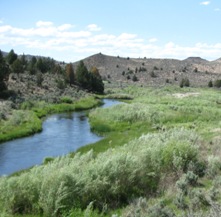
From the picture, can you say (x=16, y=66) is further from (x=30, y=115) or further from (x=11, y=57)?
(x=30, y=115)

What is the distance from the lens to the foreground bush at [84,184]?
35.3 ft

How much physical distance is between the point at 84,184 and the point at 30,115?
30364mm

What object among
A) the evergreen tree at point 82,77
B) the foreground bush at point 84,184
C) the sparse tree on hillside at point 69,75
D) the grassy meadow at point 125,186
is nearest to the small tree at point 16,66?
the sparse tree on hillside at point 69,75

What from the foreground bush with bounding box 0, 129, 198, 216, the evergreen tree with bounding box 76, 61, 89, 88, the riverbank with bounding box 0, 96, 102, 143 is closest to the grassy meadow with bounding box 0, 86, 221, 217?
the foreground bush with bounding box 0, 129, 198, 216

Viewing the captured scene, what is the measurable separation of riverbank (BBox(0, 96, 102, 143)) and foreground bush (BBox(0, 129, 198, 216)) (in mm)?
18608

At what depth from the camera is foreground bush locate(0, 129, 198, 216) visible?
10.8 metres

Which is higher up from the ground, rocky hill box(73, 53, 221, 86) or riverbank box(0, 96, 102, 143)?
rocky hill box(73, 53, 221, 86)

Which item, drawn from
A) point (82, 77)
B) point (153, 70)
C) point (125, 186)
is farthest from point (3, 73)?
point (153, 70)

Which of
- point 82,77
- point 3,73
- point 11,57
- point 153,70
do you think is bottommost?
point 82,77

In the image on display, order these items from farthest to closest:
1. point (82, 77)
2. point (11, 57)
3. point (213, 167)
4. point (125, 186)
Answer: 1. point (82, 77)
2. point (11, 57)
3. point (213, 167)
4. point (125, 186)

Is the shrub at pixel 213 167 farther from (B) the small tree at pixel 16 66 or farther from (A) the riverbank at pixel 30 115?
(B) the small tree at pixel 16 66

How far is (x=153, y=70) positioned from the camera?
122250 mm

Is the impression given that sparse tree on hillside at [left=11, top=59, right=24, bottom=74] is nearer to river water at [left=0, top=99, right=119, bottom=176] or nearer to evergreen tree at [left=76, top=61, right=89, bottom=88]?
evergreen tree at [left=76, top=61, right=89, bottom=88]

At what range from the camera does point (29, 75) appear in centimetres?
6875
